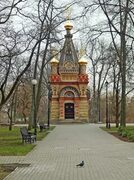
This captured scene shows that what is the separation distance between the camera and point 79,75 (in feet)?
213

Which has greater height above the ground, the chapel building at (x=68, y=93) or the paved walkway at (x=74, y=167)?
the chapel building at (x=68, y=93)

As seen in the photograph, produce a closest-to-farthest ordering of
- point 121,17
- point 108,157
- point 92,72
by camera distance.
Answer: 1. point 108,157
2. point 121,17
3. point 92,72

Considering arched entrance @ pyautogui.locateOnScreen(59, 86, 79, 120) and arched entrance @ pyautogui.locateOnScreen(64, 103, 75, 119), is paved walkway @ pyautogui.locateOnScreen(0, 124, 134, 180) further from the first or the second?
arched entrance @ pyautogui.locateOnScreen(64, 103, 75, 119)

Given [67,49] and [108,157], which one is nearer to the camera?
[108,157]

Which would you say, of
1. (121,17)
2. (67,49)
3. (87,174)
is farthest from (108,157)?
(67,49)

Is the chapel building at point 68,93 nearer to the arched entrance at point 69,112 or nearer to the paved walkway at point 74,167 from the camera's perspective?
the arched entrance at point 69,112

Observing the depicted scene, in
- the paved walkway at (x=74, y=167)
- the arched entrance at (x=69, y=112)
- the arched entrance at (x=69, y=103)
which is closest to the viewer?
the paved walkway at (x=74, y=167)

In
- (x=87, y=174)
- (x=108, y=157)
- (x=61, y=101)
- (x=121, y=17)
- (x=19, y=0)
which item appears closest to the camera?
(x=87, y=174)

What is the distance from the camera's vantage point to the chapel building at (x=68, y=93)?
2490 inches

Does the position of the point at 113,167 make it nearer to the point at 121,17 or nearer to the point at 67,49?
the point at 121,17

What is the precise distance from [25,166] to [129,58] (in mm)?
27592

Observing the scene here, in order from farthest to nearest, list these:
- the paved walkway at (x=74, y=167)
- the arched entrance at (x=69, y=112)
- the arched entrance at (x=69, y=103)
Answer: the arched entrance at (x=69, y=112) → the arched entrance at (x=69, y=103) → the paved walkway at (x=74, y=167)

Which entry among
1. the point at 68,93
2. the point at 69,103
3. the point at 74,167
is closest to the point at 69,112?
the point at 69,103

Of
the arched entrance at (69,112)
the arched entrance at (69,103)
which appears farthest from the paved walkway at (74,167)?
the arched entrance at (69,112)
